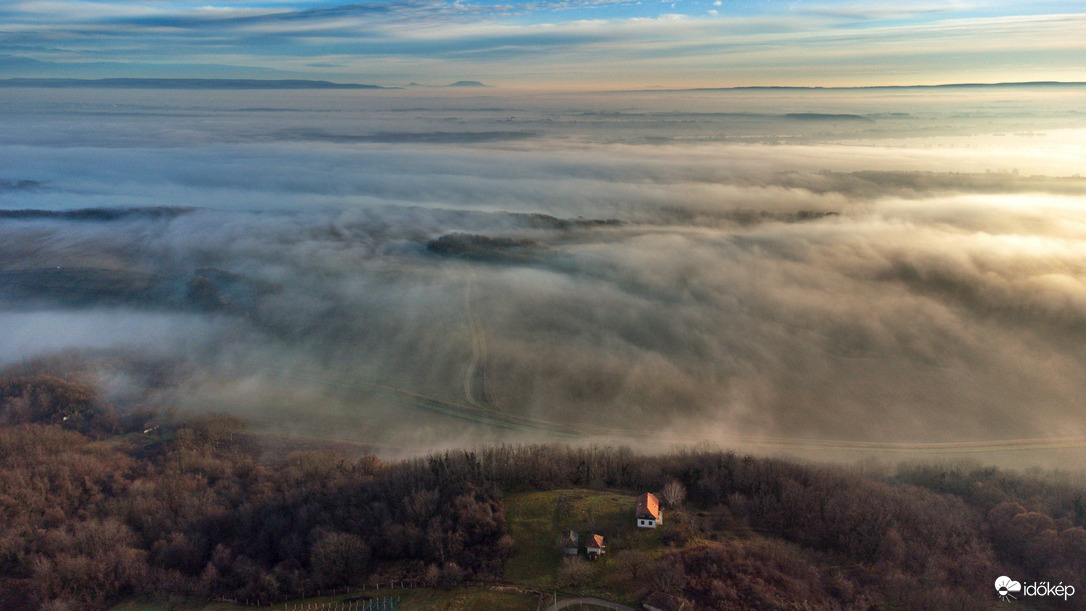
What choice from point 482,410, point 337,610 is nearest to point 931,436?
point 482,410

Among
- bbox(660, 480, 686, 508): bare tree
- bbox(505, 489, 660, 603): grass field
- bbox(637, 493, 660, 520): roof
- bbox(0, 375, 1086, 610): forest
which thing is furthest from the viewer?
bbox(660, 480, 686, 508): bare tree

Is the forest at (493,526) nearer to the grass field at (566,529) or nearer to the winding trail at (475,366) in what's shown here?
the grass field at (566,529)

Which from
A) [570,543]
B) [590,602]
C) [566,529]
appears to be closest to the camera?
[590,602]

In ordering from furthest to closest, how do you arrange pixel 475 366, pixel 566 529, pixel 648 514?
pixel 475 366
pixel 566 529
pixel 648 514

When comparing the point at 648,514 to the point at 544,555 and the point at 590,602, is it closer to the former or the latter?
the point at 544,555

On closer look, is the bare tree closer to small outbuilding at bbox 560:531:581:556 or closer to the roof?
the roof

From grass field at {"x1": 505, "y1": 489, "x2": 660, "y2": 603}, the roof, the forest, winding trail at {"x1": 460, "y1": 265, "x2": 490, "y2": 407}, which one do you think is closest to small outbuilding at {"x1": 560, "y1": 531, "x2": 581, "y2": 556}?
grass field at {"x1": 505, "y1": 489, "x2": 660, "y2": 603}

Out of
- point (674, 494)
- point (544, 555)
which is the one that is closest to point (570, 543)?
point (544, 555)
